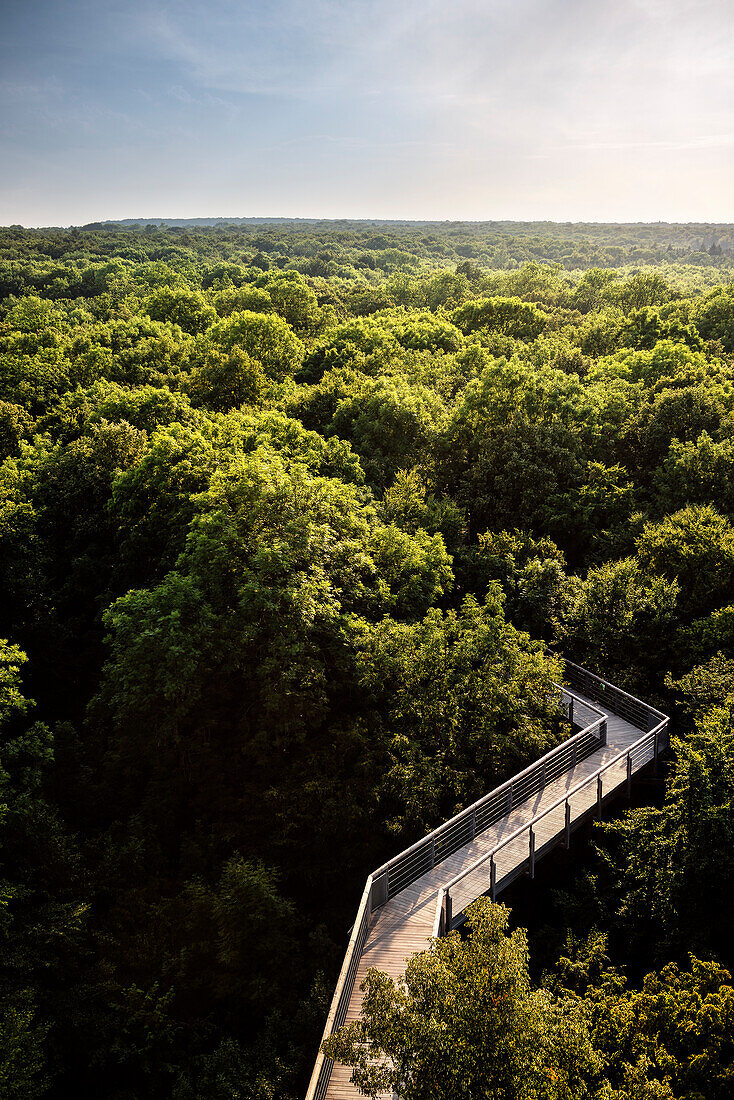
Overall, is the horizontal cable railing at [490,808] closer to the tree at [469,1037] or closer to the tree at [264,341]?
the tree at [469,1037]

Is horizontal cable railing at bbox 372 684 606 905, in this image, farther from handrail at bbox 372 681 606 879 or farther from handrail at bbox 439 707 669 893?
handrail at bbox 439 707 669 893

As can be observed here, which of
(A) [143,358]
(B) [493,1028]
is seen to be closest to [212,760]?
(B) [493,1028]

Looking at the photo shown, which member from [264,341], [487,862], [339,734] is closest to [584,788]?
[487,862]

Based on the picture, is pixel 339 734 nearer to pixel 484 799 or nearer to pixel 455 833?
pixel 455 833

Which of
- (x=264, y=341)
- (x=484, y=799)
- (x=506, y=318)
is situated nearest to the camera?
(x=484, y=799)

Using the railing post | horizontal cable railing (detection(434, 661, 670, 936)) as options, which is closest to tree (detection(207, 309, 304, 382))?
horizontal cable railing (detection(434, 661, 670, 936))

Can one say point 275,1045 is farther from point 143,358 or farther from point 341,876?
point 143,358
